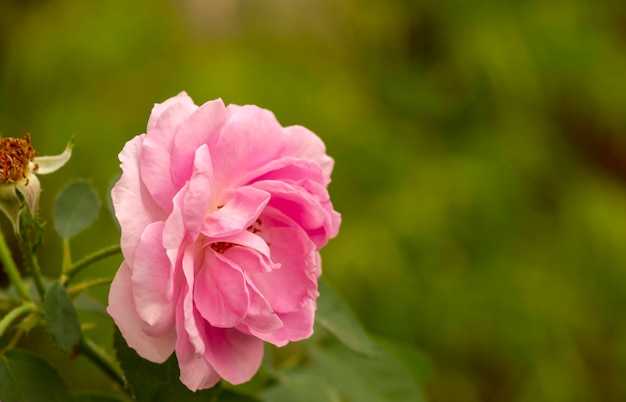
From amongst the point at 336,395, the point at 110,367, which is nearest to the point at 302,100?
the point at 336,395

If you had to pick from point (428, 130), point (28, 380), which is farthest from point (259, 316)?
point (428, 130)

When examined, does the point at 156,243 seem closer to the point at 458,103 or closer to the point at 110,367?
the point at 110,367

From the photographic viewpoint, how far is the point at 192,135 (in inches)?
11.1

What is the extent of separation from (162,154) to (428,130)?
4.33ft

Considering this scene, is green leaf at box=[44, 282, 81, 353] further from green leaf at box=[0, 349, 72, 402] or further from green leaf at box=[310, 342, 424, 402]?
green leaf at box=[310, 342, 424, 402]

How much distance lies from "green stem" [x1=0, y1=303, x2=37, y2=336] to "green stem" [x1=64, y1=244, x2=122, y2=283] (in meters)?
0.02

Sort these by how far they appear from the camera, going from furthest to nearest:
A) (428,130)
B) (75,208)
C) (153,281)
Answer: (428,130), (75,208), (153,281)

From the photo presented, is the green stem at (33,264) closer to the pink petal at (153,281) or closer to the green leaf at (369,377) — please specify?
the pink petal at (153,281)

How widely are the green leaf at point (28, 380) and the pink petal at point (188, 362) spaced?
6 cm

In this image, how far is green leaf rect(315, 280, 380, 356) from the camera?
37cm

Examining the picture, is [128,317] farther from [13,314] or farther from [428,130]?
[428,130]

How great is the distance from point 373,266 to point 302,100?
1.07 ft

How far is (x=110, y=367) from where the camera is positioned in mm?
345

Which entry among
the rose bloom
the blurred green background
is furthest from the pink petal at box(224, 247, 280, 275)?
the blurred green background
